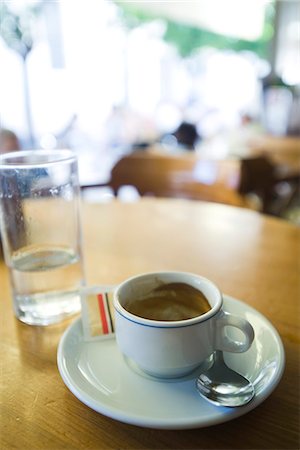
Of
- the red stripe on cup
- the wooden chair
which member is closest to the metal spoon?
the red stripe on cup

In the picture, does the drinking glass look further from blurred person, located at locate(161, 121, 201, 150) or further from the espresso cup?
blurred person, located at locate(161, 121, 201, 150)

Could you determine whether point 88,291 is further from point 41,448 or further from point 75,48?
point 75,48

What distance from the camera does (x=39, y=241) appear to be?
1.66ft

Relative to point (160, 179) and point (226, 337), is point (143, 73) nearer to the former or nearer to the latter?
point (160, 179)

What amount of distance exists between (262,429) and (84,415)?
5.7 inches

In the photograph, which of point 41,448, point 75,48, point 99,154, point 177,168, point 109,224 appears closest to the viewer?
point 41,448

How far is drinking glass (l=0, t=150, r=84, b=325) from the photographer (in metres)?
0.47

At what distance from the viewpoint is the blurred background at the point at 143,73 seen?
2373 mm

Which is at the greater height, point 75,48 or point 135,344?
point 75,48

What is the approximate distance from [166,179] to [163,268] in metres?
0.59

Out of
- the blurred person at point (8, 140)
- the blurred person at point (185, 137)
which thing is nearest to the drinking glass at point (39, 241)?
the blurred person at point (8, 140)

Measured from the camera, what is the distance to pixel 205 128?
379 cm

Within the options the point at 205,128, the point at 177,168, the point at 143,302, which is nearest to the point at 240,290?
the point at 143,302

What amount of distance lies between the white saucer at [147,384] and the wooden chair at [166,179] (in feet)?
2.29
